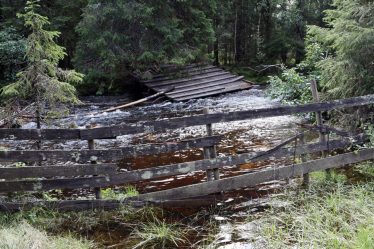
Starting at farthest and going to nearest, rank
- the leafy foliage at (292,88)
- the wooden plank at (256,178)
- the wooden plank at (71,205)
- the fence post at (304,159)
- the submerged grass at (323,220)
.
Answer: the leafy foliage at (292,88) → the fence post at (304,159) → the wooden plank at (256,178) → the wooden plank at (71,205) → the submerged grass at (323,220)

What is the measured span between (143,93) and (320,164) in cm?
1579

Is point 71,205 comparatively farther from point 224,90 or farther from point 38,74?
point 224,90

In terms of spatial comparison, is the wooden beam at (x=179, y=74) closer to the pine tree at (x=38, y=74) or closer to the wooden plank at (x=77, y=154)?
the pine tree at (x=38, y=74)

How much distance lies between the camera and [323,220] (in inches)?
215

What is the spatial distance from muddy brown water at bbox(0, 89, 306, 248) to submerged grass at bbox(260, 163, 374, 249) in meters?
0.56

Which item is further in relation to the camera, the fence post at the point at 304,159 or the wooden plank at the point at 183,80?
the wooden plank at the point at 183,80

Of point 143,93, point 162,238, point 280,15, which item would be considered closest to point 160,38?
point 143,93

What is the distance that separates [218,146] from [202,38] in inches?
538

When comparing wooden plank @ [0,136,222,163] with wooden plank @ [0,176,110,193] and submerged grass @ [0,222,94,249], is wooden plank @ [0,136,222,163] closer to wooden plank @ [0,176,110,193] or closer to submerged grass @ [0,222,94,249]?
wooden plank @ [0,176,110,193]

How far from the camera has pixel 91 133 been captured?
6.04 metres

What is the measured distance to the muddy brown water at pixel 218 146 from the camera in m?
6.54

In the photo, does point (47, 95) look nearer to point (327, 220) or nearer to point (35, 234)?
point (35, 234)

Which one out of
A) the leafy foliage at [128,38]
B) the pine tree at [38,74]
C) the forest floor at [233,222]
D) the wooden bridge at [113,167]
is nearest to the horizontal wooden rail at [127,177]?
the wooden bridge at [113,167]

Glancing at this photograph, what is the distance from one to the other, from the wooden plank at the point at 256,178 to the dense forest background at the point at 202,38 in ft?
8.17
